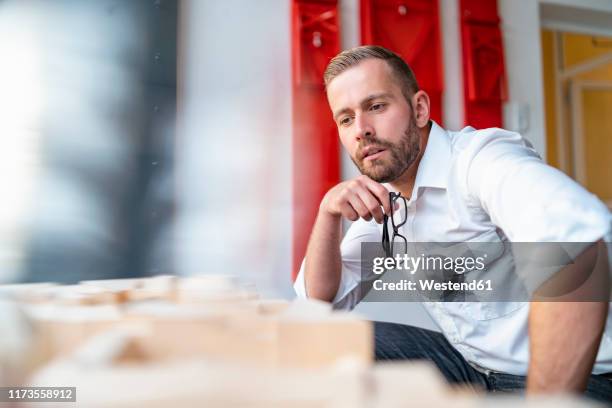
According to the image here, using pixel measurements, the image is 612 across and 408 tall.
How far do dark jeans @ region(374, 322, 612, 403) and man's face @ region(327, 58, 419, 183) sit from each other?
366mm

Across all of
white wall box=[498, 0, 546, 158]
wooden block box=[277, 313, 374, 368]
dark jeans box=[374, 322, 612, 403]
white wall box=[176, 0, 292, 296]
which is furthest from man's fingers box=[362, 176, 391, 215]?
white wall box=[498, 0, 546, 158]

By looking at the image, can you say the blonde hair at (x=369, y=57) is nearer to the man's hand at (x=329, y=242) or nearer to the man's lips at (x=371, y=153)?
the man's lips at (x=371, y=153)

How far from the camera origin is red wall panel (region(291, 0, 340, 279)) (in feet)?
6.66

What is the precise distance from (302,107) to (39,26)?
3.31ft

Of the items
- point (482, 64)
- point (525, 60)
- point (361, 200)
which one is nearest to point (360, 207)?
point (361, 200)

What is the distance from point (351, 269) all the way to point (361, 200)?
0.26 meters

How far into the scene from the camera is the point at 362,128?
114cm

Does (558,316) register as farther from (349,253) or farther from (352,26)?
(352,26)

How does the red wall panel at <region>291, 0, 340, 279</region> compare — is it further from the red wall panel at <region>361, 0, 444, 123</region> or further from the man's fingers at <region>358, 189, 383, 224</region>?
the man's fingers at <region>358, 189, 383, 224</region>

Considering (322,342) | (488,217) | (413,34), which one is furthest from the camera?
(413,34)

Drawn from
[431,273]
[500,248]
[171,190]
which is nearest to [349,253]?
[431,273]

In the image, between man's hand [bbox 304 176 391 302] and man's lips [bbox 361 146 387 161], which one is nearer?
man's hand [bbox 304 176 391 302]

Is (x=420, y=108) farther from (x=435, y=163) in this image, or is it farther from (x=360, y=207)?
(x=360, y=207)

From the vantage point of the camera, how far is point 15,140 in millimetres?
1712
